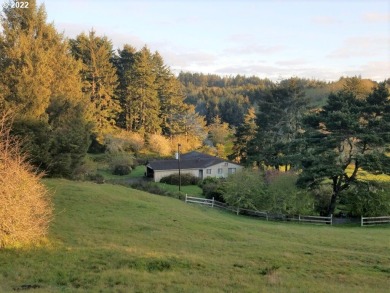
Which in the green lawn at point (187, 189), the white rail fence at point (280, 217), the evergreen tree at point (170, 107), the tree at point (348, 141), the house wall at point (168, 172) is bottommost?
the white rail fence at point (280, 217)

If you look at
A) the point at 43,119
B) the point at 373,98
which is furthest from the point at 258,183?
the point at 43,119

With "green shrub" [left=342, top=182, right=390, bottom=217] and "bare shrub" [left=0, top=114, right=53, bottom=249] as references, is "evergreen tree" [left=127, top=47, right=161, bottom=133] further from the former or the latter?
"bare shrub" [left=0, top=114, right=53, bottom=249]

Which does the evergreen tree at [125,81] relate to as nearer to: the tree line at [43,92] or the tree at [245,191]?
the tree line at [43,92]

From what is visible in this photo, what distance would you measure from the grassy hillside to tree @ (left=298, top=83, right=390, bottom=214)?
1181 centimetres

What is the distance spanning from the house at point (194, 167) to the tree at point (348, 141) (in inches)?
718

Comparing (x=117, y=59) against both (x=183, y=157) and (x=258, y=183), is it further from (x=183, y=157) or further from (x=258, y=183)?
(x=258, y=183)

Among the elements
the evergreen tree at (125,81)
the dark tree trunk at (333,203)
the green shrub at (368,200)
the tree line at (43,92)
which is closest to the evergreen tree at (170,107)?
the evergreen tree at (125,81)

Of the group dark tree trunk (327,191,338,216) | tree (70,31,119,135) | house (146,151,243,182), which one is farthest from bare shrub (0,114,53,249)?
tree (70,31,119,135)

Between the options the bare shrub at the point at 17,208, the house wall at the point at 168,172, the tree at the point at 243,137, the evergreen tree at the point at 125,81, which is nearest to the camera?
the bare shrub at the point at 17,208

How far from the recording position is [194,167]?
51906mm

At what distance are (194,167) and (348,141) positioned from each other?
23744mm

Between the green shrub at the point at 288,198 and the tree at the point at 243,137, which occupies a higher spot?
the tree at the point at 243,137

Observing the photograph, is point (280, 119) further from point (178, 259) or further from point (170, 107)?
point (178, 259)

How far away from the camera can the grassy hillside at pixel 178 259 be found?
10883 millimetres
